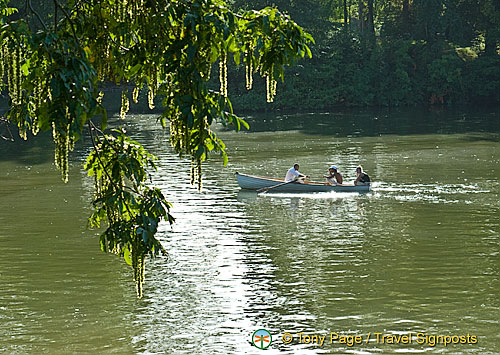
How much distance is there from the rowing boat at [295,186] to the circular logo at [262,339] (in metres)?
15.9

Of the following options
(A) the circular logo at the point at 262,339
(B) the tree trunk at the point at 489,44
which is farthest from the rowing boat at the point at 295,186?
(B) the tree trunk at the point at 489,44

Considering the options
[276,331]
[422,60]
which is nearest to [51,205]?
[276,331]

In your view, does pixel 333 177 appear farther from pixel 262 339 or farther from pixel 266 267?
pixel 262 339

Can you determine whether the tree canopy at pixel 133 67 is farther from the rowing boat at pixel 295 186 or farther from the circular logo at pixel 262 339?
the rowing boat at pixel 295 186

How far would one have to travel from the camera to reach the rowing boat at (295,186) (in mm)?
31016

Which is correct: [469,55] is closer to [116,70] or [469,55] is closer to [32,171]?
[32,171]

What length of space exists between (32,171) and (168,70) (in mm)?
33142

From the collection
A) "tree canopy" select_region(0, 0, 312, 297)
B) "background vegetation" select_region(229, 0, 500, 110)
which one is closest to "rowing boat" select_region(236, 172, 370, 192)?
"tree canopy" select_region(0, 0, 312, 297)

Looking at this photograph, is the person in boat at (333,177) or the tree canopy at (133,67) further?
the person in boat at (333,177)

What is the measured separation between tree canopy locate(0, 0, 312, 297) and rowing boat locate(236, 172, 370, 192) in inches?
948

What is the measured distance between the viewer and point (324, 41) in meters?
76.4

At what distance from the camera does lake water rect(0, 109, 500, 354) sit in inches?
608

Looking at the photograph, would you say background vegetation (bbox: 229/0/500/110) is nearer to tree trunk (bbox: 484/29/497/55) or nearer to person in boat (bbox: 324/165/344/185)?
tree trunk (bbox: 484/29/497/55)

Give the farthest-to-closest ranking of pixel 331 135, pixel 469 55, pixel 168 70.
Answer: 1. pixel 469 55
2. pixel 331 135
3. pixel 168 70
